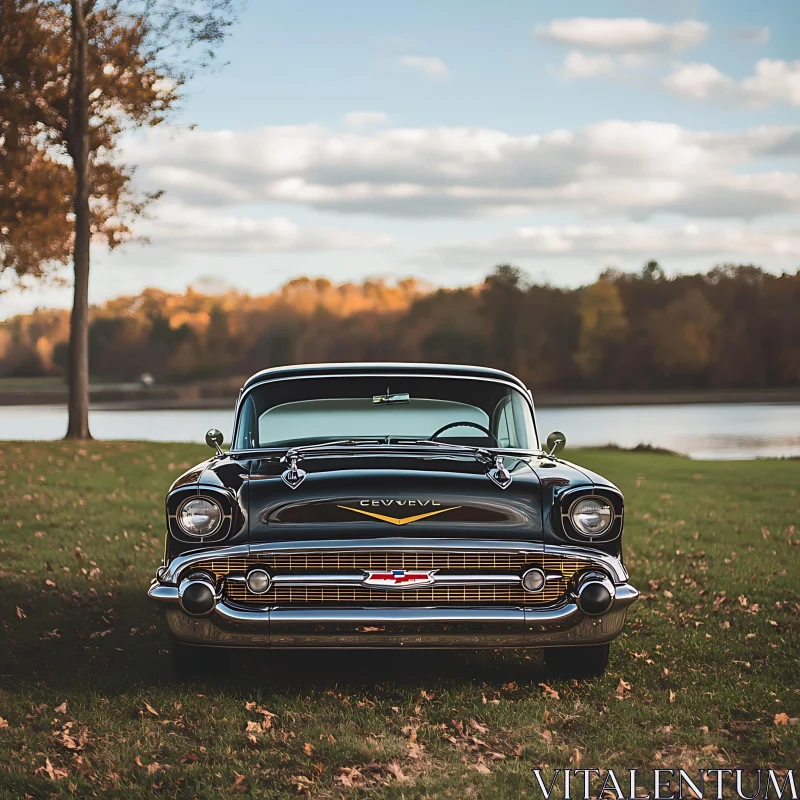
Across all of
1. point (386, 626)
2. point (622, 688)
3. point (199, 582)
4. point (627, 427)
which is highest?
point (199, 582)

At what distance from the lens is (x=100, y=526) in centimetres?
1273

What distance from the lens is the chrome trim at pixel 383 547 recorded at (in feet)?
17.5

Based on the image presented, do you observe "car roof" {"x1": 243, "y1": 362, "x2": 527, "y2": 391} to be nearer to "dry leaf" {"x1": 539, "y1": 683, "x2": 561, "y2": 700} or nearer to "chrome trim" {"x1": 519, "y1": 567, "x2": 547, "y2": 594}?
"chrome trim" {"x1": 519, "y1": 567, "x2": 547, "y2": 594}

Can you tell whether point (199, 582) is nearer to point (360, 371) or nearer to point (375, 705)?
point (375, 705)

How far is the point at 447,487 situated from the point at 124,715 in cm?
196

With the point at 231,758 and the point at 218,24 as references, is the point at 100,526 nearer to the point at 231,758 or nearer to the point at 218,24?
the point at 231,758

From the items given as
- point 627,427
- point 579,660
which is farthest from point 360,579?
point 627,427

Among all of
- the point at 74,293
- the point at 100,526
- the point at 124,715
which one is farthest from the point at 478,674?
the point at 74,293

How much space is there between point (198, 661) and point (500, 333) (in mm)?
95194

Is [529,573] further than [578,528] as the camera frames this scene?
No

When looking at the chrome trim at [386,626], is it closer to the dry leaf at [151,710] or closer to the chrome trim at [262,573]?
the chrome trim at [262,573]

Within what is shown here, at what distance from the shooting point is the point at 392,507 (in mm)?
5410

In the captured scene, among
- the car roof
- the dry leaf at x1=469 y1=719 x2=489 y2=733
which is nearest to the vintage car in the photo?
the dry leaf at x1=469 y1=719 x2=489 y2=733

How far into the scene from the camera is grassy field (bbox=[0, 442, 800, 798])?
4.61 metres
